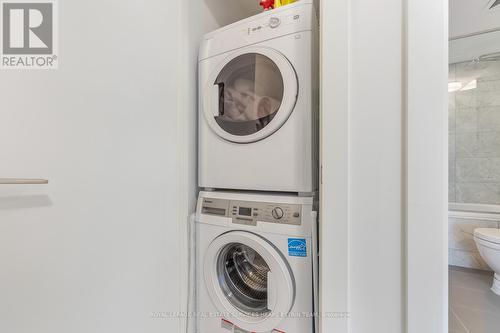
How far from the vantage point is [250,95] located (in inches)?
47.5

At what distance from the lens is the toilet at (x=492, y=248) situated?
1814mm

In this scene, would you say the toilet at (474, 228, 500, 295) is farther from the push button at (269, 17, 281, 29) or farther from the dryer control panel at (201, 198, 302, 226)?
the push button at (269, 17, 281, 29)

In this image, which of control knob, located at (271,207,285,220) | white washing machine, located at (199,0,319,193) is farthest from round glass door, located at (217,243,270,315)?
white washing machine, located at (199,0,319,193)

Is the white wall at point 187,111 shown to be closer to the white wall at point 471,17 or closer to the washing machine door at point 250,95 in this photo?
the washing machine door at point 250,95

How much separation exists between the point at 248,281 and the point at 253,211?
43cm

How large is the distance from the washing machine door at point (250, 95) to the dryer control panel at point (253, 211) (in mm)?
305

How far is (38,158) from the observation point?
73cm

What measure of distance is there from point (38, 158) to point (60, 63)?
12.4 inches

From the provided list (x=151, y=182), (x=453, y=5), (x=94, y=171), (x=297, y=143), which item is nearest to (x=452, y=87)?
(x=453, y=5)

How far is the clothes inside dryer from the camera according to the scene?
1.11 m

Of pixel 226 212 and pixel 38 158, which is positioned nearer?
pixel 38 158

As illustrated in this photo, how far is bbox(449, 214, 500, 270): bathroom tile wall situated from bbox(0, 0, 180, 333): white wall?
2735mm

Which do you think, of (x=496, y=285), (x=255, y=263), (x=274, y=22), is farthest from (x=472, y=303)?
(x=274, y=22)

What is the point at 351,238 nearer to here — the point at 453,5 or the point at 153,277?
the point at 153,277
